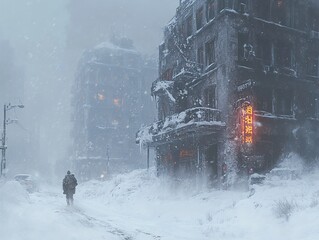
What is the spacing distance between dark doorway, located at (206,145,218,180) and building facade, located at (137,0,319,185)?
0.06m

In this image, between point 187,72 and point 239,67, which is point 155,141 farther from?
point 239,67

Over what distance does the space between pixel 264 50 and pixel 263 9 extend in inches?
115

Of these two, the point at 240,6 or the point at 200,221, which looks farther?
the point at 240,6

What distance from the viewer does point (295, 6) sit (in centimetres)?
2838

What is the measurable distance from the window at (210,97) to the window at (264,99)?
284 cm

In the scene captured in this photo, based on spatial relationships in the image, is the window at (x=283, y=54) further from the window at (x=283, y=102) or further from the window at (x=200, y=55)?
the window at (x=200, y=55)

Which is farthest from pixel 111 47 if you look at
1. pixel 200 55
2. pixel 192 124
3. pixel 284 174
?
pixel 284 174

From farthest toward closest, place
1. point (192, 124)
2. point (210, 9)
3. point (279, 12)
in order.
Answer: point (210, 9), point (279, 12), point (192, 124)

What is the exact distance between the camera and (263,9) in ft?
89.2

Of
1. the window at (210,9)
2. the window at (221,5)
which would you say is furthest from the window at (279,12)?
the window at (210,9)

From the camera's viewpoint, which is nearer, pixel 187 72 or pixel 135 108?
pixel 187 72

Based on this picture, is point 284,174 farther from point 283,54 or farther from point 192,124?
point 283,54

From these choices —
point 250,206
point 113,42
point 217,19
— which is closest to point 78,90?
point 113,42

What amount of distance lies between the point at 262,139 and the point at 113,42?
57935mm
